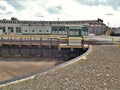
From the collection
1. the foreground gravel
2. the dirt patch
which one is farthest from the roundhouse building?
the foreground gravel

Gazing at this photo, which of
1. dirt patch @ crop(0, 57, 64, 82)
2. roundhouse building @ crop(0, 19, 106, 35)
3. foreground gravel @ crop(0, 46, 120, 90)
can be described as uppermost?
roundhouse building @ crop(0, 19, 106, 35)

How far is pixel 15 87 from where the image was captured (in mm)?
9000

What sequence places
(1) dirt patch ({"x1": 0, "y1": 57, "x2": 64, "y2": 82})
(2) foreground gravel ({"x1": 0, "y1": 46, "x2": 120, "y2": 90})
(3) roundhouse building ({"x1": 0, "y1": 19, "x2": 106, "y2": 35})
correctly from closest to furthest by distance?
1. (2) foreground gravel ({"x1": 0, "y1": 46, "x2": 120, "y2": 90})
2. (1) dirt patch ({"x1": 0, "y1": 57, "x2": 64, "y2": 82})
3. (3) roundhouse building ({"x1": 0, "y1": 19, "x2": 106, "y2": 35})

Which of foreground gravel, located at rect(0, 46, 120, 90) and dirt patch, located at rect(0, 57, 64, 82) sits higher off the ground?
foreground gravel, located at rect(0, 46, 120, 90)

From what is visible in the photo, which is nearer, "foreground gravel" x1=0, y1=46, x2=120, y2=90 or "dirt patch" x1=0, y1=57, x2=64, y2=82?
"foreground gravel" x1=0, y1=46, x2=120, y2=90

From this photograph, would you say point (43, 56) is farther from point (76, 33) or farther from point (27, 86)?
point (27, 86)

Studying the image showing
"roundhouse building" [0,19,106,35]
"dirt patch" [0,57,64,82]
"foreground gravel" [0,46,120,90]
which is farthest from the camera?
"roundhouse building" [0,19,106,35]

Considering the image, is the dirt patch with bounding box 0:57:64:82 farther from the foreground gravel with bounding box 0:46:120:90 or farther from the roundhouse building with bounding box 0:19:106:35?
the roundhouse building with bounding box 0:19:106:35

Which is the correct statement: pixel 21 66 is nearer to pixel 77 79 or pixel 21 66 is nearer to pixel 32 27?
pixel 77 79

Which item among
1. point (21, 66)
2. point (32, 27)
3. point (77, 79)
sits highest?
point (32, 27)

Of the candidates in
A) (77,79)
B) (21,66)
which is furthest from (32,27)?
(77,79)

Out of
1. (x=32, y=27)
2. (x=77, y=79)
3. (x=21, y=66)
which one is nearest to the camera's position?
(x=77, y=79)

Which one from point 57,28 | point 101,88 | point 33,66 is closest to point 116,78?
point 101,88

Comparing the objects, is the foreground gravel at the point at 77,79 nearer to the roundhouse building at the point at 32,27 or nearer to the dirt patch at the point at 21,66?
the dirt patch at the point at 21,66
